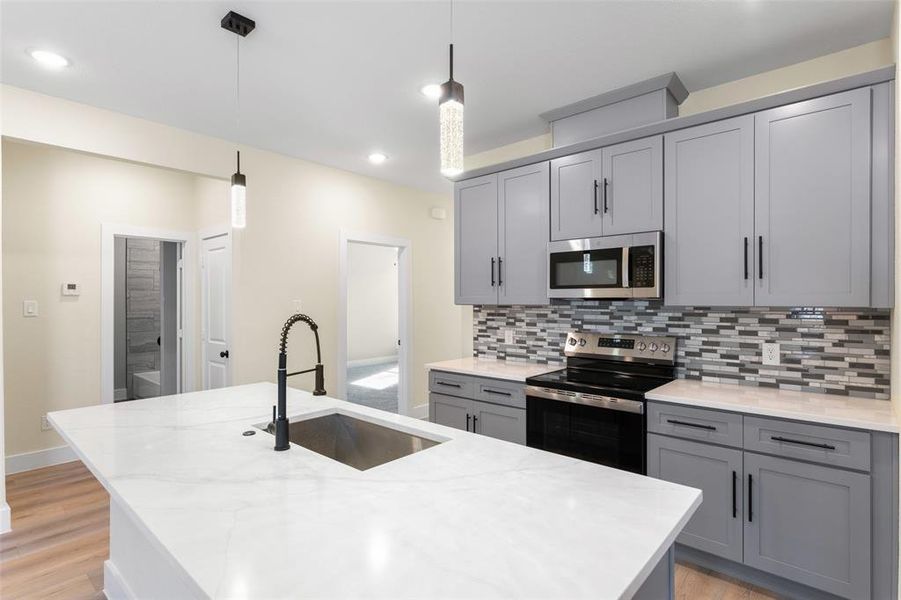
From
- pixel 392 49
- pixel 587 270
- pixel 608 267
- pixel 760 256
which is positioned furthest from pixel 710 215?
pixel 392 49

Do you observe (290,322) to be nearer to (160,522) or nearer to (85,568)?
(160,522)

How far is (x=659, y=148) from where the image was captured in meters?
2.62

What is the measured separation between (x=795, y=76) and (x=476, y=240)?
2.13m

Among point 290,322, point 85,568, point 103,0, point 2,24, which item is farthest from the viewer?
point 85,568

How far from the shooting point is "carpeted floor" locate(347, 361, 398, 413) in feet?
19.4

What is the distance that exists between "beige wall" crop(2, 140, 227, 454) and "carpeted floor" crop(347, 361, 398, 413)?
2873 mm

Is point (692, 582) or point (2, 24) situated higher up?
point (2, 24)

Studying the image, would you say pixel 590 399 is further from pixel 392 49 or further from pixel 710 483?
pixel 392 49

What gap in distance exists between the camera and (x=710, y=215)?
2451 mm

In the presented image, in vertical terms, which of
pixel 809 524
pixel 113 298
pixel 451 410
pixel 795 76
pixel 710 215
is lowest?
pixel 809 524

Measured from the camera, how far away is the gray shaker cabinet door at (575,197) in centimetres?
288

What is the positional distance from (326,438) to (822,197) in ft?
8.29

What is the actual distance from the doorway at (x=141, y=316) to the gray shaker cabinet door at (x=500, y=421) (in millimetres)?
4069

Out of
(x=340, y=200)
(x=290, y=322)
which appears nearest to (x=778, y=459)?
(x=290, y=322)
